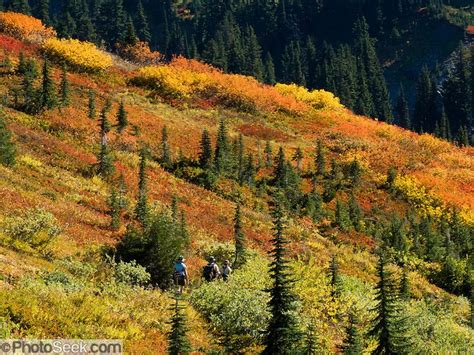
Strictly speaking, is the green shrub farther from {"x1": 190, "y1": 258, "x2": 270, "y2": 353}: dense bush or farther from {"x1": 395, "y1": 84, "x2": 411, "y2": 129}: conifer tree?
{"x1": 395, "y1": 84, "x2": 411, "y2": 129}: conifer tree

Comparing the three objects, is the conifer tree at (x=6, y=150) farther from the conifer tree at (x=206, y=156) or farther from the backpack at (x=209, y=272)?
the conifer tree at (x=206, y=156)

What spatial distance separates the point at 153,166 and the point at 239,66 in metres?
68.4

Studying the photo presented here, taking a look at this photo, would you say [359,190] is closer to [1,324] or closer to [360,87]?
[1,324]

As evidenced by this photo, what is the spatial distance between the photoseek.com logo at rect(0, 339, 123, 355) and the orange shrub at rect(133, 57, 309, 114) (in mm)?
49347

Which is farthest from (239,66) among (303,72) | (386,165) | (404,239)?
(404,239)

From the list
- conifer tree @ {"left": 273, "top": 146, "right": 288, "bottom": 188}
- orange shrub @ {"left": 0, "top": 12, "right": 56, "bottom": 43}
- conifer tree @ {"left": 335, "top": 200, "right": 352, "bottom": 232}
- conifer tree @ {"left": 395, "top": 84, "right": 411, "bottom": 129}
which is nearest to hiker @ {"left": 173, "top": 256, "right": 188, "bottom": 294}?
conifer tree @ {"left": 335, "top": 200, "right": 352, "bottom": 232}

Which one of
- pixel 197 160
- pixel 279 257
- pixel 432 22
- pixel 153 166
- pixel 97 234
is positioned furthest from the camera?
pixel 432 22

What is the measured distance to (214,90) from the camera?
62750 mm

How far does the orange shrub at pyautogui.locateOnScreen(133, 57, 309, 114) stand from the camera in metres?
59.4

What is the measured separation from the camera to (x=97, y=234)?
20.2m

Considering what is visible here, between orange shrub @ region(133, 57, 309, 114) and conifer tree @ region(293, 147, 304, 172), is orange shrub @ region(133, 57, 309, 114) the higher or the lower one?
the higher one

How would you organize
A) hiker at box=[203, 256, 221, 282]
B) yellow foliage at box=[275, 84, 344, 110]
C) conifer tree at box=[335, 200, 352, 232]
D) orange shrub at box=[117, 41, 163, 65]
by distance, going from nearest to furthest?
1. hiker at box=[203, 256, 221, 282]
2. conifer tree at box=[335, 200, 352, 232]
3. yellow foliage at box=[275, 84, 344, 110]
4. orange shrub at box=[117, 41, 163, 65]

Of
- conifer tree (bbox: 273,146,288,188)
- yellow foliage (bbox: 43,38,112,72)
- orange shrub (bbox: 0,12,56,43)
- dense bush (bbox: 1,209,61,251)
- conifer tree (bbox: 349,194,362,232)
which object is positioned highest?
orange shrub (bbox: 0,12,56,43)

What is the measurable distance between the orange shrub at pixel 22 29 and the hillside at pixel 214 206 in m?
0.70
